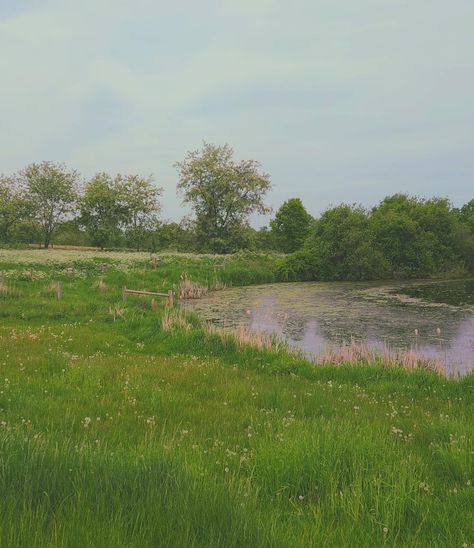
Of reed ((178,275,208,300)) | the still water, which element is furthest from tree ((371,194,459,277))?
reed ((178,275,208,300))

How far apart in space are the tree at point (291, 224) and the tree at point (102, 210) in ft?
98.4

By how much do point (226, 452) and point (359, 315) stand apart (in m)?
21.7

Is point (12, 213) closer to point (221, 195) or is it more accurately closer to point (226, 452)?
point (221, 195)

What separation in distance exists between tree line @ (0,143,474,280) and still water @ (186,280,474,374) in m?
9.69

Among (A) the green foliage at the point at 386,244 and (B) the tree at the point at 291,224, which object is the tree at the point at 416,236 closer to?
(A) the green foliage at the point at 386,244

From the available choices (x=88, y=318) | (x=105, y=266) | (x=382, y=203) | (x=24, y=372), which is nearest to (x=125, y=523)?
(x=24, y=372)

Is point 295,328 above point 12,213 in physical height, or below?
below

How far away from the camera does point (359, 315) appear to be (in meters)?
25.8

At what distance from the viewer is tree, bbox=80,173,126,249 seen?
255 feet

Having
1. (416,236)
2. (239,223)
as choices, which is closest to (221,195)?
(239,223)

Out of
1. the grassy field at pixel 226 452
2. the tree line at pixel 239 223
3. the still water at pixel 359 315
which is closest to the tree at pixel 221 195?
the tree line at pixel 239 223

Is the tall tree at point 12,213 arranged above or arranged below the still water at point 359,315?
above

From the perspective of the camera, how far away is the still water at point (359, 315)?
1878cm

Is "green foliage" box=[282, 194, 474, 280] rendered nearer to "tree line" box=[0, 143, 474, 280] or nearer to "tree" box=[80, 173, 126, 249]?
"tree line" box=[0, 143, 474, 280]
